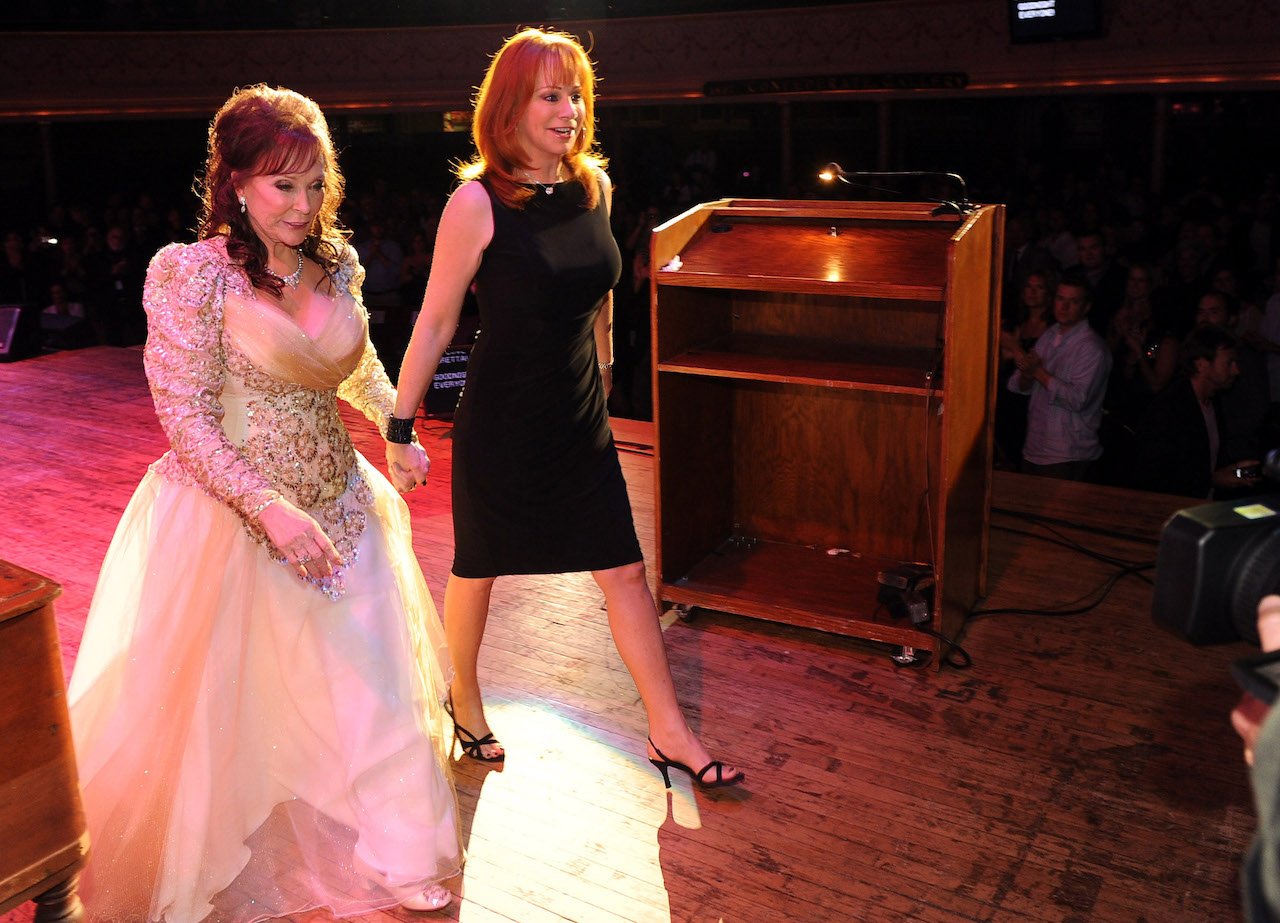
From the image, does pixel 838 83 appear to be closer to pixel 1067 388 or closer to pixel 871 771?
pixel 1067 388

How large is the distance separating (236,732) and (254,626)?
0.22 meters

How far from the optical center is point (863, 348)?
12.6 ft

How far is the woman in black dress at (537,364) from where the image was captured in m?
2.54

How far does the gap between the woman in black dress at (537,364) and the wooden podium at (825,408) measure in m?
0.81

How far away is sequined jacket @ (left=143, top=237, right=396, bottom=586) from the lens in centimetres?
230

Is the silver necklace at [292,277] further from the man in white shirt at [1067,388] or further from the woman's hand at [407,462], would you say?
the man in white shirt at [1067,388]

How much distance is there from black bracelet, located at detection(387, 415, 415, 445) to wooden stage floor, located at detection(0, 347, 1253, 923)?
34.0 inches

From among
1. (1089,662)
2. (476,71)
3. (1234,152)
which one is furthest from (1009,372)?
(476,71)

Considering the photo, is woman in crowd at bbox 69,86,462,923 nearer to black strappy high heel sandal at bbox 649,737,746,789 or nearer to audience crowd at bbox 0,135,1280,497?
black strappy high heel sandal at bbox 649,737,746,789

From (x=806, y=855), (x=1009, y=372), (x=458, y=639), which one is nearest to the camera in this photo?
(x=806, y=855)

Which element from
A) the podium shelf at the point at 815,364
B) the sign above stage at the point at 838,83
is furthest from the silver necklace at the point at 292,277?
the sign above stage at the point at 838,83

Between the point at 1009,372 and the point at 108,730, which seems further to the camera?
the point at 1009,372

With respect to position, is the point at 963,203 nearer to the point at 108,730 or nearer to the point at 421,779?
the point at 421,779

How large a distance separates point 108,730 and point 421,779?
631 millimetres
